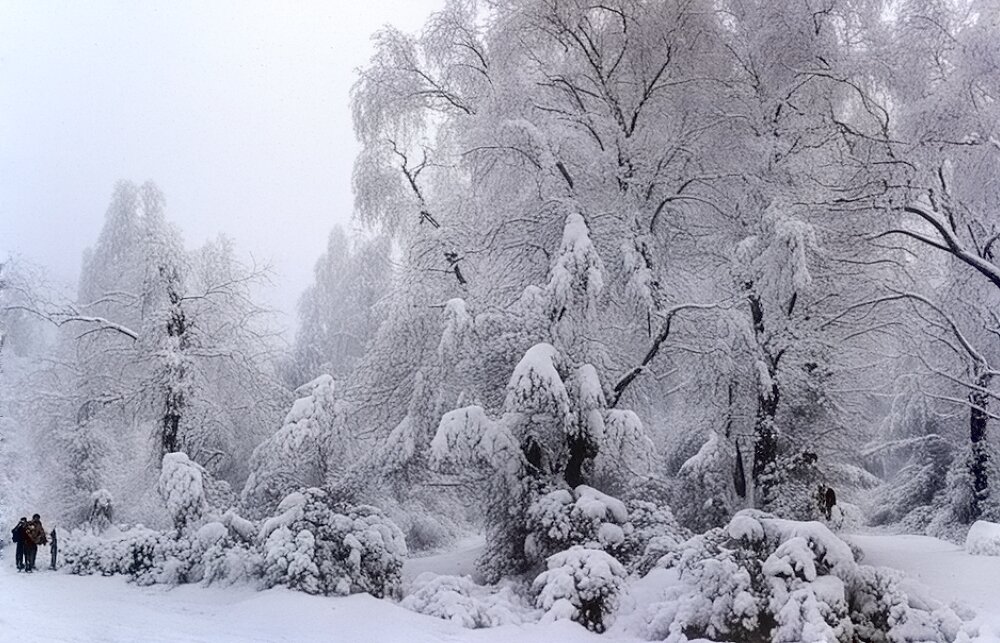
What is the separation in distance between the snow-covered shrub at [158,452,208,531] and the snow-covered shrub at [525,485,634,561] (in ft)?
16.1

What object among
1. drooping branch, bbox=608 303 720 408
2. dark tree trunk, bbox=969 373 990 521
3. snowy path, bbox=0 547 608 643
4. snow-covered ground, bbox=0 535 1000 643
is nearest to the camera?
snowy path, bbox=0 547 608 643

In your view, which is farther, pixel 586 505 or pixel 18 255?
pixel 18 255

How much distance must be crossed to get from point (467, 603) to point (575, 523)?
1.65 metres

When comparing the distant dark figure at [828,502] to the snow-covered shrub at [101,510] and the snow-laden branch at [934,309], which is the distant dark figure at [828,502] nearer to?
the snow-laden branch at [934,309]

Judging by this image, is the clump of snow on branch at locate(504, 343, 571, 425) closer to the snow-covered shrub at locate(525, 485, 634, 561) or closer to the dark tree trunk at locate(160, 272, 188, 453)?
the snow-covered shrub at locate(525, 485, 634, 561)

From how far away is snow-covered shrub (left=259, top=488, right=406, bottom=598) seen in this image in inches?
323

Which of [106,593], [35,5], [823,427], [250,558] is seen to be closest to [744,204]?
[823,427]

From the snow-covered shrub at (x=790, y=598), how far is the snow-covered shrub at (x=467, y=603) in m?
1.50

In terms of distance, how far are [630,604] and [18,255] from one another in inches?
342

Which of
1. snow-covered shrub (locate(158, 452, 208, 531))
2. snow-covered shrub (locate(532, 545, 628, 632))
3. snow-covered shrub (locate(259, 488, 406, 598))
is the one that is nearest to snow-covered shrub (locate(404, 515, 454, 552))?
snow-covered shrub (locate(158, 452, 208, 531))

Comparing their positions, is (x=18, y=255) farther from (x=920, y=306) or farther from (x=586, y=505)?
(x=920, y=306)

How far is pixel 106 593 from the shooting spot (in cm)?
883

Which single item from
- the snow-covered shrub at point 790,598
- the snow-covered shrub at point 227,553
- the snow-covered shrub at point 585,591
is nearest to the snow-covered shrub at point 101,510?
the snow-covered shrub at point 227,553

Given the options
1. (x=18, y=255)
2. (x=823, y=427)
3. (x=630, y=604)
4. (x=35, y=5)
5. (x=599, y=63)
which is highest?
(x=599, y=63)
